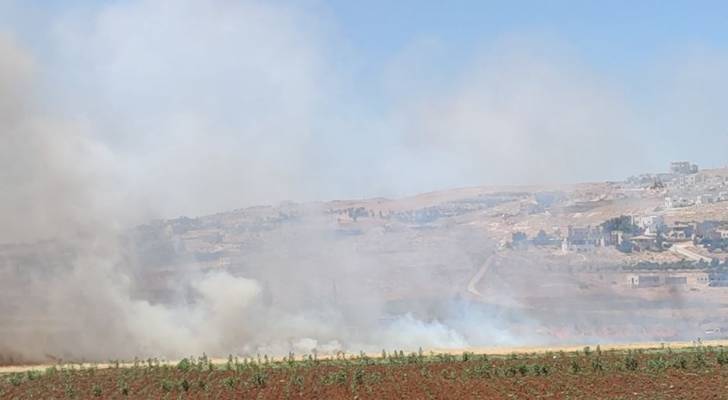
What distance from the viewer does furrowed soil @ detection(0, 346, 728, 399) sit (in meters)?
27.1

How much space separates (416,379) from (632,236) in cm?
6860

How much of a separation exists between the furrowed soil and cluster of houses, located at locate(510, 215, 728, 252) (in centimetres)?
5549

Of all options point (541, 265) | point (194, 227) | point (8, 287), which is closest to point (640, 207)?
point (541, 265)

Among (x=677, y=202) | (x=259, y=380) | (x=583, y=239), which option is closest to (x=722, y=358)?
(x=259, y=380)

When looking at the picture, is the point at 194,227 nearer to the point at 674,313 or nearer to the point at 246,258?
the point at 246,258

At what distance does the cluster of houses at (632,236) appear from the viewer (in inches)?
3514

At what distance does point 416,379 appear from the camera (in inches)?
1177

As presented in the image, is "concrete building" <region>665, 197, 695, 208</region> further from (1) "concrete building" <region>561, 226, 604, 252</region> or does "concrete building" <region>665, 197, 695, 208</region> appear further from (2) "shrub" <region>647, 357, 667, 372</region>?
(2) "shrub" <region>647, 357, 667, 372</region>

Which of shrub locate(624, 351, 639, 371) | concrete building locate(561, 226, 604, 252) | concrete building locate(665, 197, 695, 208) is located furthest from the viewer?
concrete building locate(665, 197, 695, 208)

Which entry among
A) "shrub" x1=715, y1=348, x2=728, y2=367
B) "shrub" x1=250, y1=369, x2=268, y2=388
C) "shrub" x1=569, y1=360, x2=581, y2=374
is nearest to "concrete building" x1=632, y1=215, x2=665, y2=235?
"shrub" x1=715, y1=348, x2=728, y2=367

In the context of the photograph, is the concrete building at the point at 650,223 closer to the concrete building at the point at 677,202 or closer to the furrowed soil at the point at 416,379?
the concrete building at the point at 677,202

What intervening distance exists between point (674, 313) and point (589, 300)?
29.4ft

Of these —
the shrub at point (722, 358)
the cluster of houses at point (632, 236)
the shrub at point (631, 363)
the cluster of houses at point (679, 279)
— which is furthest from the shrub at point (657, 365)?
the cluster of houses at point (632, 236)

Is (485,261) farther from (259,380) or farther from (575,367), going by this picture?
(259,380)
